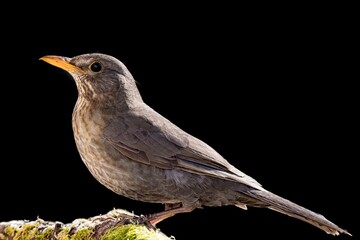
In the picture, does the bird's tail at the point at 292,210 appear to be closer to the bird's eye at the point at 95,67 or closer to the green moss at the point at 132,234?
the green moss at the point at 132,234

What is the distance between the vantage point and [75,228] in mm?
7270

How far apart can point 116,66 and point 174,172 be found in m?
1.64

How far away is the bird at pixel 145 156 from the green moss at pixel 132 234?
470 mm

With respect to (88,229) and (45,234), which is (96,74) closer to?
(88,229)

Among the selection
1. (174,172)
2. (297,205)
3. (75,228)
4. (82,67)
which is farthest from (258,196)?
(82,67)

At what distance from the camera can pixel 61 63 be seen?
744 centimetres

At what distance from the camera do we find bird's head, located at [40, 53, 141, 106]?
7.44 meters

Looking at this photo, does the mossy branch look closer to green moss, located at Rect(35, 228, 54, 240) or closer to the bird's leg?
green moss, located at Rect(35, 228, 54, 240)

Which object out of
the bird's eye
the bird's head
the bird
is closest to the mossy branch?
the bird

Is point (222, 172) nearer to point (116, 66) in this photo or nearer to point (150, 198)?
point (150, 198)

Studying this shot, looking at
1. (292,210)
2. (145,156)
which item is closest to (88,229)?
(145,156)

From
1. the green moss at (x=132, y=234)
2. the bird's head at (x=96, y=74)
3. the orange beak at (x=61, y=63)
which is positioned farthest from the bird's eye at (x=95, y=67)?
the green moss at (x=132, y=234)

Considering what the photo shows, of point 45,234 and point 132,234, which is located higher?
point 132,234

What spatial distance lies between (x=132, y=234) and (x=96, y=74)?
2.21 meters
